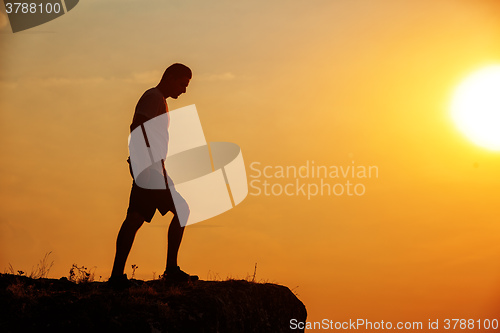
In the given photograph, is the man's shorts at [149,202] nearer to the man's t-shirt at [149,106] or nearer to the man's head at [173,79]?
the man's t-shirt at [149,106]

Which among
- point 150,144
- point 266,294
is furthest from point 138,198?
point 266,294

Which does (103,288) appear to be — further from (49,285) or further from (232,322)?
(232,322)

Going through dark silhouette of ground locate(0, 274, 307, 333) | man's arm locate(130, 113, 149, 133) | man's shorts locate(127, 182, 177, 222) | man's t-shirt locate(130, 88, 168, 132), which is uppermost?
man's t-shirt locate(130, 88, 168, 132)

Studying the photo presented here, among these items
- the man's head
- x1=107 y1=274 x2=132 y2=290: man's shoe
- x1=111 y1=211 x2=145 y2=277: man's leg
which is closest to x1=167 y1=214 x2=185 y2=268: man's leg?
x1=111 y1=211 x2=145 y2=277: man's leg

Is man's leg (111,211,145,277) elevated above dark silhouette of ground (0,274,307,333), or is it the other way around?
man's leg (111,211,145,277)

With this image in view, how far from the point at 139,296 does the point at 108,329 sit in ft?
2.63

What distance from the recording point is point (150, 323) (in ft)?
21.9

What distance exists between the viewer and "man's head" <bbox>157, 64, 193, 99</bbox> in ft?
26.9

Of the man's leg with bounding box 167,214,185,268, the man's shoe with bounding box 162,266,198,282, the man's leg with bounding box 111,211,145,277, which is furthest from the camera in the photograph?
the man's shoe with bounding box 162,266,198,282

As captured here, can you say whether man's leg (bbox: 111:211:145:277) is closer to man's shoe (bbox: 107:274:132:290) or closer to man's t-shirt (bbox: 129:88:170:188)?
man's shoe (bbox: 107:274:132:290)

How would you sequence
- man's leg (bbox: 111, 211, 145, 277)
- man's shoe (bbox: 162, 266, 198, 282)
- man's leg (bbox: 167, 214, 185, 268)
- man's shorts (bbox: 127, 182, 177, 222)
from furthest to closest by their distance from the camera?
man's shoe (bbox: 162, 266, 198, 282) → man's leg (bbox: 167, 214, 185, 268) → man's shorts (bbox: 127, 182, 177, 222) → man's leg (bbox: 111, 211, 145, 277)

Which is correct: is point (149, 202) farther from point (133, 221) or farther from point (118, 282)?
point (118, 282)

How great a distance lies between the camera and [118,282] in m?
7.63

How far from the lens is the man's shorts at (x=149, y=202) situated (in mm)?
7805
